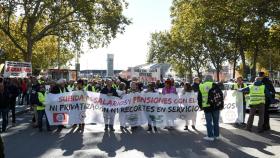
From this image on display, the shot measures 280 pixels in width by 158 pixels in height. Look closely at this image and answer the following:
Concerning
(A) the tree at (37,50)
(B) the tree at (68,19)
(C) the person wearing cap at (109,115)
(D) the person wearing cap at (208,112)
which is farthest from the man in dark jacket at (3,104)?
(A) the tree at (37,50)

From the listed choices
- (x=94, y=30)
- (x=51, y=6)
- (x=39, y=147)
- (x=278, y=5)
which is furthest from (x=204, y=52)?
(x=39, y=147)

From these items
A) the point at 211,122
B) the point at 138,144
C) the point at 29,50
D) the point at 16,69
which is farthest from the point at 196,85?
the point at 29,50

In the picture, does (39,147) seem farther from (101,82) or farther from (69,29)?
(69,29)

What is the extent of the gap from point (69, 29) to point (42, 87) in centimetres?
2819

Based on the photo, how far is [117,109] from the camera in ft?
49.8

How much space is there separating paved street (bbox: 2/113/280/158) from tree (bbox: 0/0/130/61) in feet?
84.3

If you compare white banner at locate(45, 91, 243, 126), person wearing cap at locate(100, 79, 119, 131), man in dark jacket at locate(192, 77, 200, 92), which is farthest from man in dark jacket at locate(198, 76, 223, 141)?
man in dark jacket at locate(192, 77, 200, 92)

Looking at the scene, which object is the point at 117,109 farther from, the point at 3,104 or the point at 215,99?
the point at 215,99

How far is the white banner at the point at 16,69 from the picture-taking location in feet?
102

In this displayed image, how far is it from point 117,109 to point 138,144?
3418 mm

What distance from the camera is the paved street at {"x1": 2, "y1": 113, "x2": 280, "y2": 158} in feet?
34.3

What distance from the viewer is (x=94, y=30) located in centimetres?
4359

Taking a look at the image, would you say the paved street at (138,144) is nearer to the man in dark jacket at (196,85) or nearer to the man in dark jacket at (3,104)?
the man in dark jacket at (3,104)

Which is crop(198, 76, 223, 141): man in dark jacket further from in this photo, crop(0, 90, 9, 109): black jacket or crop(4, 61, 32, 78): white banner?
crop(4, 61, 32, 78): white banner
